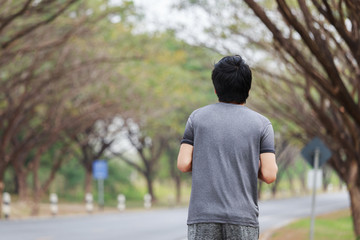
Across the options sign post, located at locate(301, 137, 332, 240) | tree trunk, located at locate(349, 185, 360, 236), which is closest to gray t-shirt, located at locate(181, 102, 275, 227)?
sign post, located at locate(301, 137, 332, 240)

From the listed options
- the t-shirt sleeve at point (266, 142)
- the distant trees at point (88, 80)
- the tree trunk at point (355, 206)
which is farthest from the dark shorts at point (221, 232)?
the distant trees at point (88, 80)

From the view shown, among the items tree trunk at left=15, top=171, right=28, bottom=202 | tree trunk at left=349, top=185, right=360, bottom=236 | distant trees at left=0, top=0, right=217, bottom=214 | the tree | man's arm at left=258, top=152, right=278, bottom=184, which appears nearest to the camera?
man's arm at left=258, top=152, right=278, bottom=184

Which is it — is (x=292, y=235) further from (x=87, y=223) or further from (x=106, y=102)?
(x=106, y=102)

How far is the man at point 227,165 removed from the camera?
129 inches

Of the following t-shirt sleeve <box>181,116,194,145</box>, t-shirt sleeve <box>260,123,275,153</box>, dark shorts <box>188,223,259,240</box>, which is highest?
t-shirt sleeve <box>181,116,194,145</box>

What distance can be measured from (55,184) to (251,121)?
49103 millimetres

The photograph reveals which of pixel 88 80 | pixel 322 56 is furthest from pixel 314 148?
pixel 88 80

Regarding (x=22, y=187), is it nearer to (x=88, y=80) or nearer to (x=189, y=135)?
(x=88, y=80)

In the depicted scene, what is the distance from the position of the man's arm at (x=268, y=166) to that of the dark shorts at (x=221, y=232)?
272 mm

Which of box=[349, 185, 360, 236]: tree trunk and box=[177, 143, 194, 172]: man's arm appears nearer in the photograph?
box=[177, 143, 194, 172]: man's arm

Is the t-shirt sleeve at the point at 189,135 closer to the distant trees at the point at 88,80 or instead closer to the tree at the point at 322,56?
the tree at the point at 322,56

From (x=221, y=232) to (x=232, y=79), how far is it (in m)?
0.76

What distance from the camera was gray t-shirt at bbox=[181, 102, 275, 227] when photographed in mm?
3271

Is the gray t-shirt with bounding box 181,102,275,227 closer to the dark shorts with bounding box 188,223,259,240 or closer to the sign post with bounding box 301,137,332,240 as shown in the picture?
the dark shorts with bounding box 188,223,259,240
